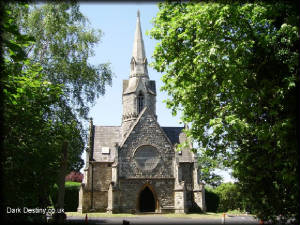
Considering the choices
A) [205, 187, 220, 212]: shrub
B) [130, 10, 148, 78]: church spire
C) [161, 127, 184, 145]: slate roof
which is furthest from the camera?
[130, 10, 148, 78]: church spire

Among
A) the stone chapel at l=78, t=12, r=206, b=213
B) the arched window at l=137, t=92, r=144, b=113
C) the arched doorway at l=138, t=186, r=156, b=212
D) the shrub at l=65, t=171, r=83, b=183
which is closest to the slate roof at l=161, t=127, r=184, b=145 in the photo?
the stone chapel at l=78, t=12, r=206, b=213

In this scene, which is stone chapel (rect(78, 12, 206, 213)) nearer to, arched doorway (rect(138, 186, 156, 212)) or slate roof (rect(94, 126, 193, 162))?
arched doorway (rect(138, 186, 156, 212))

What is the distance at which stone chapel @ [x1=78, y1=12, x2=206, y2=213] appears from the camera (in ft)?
89.6

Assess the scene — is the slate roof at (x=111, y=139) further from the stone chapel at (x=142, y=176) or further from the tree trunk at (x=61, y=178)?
the tree trunk at (x=61, y=178)

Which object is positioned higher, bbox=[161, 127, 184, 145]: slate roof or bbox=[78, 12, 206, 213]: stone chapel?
bbox=[161, 127, 184, 145]: slate roof

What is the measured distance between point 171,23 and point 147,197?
21953 millimetres

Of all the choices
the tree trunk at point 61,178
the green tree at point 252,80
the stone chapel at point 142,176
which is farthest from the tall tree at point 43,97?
the stone chapel at point 142,176

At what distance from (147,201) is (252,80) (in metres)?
22.7

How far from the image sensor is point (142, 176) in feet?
91.7

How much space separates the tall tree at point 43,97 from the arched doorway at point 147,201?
12.3 meters

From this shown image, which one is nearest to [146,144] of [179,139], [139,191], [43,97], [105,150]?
[139,191]

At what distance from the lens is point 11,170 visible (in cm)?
845

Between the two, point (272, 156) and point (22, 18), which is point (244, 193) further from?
point (22, 18)

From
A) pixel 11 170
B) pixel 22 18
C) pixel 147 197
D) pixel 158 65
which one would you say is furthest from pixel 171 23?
pixel 147 197
